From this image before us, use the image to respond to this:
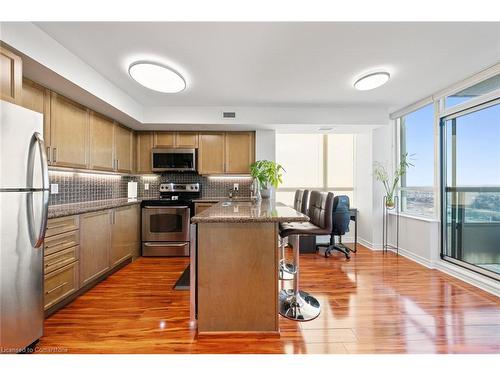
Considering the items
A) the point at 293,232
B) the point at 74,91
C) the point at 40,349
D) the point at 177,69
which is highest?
the point at 177,69

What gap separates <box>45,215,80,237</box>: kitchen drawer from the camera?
2.18m

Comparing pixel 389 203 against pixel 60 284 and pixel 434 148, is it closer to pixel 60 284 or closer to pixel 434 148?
pixel 434 148

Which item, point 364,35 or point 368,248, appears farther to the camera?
point 368,248

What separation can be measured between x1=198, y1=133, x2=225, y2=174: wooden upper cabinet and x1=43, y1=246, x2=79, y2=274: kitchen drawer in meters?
2.30

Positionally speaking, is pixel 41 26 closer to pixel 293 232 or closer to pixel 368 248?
pixel 293 232

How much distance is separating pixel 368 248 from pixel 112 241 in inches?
161

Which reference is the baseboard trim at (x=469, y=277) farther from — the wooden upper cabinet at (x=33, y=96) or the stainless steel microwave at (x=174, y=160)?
the wooden upper cabinet at (x=33, y=96)

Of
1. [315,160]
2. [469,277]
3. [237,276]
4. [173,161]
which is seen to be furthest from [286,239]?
[315,160]

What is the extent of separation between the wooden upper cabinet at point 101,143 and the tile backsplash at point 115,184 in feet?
0.88

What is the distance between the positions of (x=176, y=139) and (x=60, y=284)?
2757mm

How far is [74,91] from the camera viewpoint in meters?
2.61

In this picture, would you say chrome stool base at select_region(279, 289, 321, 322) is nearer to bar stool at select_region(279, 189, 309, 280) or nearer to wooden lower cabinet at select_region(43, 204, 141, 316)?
bar stool at select_region(279, 189, 309, 280)
